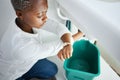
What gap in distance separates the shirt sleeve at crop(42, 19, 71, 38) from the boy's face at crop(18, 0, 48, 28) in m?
0.11

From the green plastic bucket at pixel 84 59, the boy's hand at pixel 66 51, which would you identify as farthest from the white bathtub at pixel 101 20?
the green plastic bucket at pixel 84 59

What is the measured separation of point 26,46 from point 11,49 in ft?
0.19

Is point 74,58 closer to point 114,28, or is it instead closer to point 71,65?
point 71,65

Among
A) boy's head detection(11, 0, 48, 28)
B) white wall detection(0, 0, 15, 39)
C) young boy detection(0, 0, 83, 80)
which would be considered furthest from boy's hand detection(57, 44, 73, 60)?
white wall detection(0, 0, 15, 39)

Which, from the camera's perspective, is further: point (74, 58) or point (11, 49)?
point (74, 58)

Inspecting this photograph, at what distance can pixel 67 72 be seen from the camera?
0.81m

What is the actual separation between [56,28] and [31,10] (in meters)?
0.20

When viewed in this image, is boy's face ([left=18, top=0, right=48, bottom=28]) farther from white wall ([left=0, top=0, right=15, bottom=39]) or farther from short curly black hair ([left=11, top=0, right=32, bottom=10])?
white wall ([left=0, top=0, right=15, bottom=39])

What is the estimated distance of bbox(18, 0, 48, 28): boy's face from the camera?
64 centimetres

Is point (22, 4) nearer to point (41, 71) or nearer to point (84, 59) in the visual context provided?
point (41, 71)

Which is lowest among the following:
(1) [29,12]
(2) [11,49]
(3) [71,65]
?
(3) [71,65]

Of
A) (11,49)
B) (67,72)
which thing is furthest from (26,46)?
(67,72)

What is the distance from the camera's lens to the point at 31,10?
0.65 meters

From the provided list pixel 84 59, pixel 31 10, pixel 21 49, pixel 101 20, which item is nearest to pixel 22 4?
pixel 31 10
